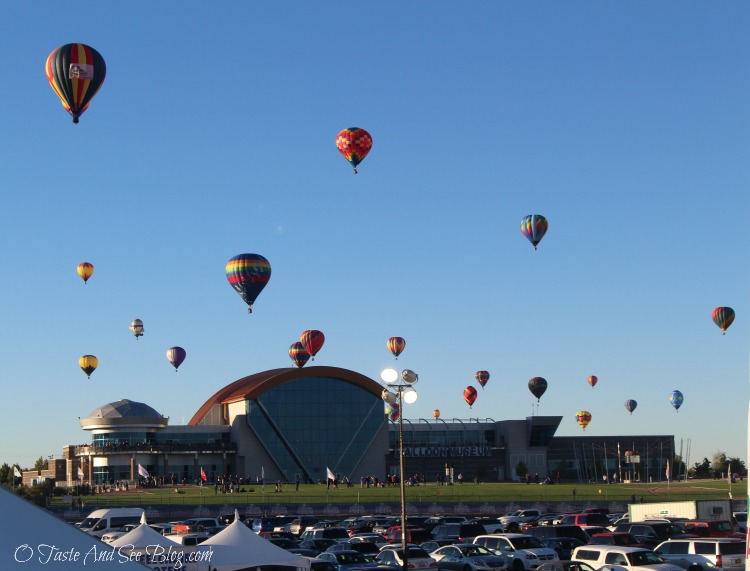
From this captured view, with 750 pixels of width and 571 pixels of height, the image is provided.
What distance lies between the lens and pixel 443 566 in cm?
3497

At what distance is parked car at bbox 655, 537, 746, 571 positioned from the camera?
1245 inches

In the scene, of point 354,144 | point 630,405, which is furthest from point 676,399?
point 354,144

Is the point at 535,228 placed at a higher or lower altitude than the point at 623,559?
higher

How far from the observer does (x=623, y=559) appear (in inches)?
1207

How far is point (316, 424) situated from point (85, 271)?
3844 cm

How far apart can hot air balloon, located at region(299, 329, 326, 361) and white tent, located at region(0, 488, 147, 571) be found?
92.1m

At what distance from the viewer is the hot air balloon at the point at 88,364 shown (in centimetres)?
10894

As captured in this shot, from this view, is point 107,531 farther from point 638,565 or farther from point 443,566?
point 638,565

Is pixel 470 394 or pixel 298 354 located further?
pixel 470 394

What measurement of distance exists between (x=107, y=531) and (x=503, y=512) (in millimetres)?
26101

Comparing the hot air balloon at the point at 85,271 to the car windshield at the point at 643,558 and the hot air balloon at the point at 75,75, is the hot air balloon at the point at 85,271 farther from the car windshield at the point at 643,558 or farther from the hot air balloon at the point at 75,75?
the car windshield at the point at 643,558

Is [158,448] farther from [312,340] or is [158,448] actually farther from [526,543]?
[526,543]

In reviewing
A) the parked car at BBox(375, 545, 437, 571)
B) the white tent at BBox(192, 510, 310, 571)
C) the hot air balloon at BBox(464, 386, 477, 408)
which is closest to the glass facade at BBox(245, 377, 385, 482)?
the hot air balloon at BBox(464, 386, 477, 408)

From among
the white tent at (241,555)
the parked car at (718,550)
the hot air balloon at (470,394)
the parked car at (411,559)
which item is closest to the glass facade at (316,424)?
the hot air balloon at (470,394)
